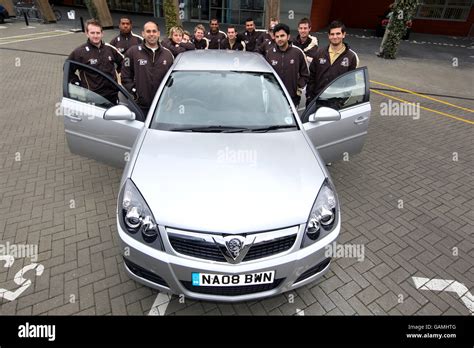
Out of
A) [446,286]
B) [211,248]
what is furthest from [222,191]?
[446,286]

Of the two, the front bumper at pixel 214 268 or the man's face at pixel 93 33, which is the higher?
the man's face at pixel 93 33

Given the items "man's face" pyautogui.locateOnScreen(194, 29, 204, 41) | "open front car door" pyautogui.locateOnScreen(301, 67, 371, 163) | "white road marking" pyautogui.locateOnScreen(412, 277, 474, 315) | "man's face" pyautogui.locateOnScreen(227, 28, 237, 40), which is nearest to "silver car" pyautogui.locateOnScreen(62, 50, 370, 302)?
"open front car door" pyautogui.locateOnScreen(301, 67, 371, 163)

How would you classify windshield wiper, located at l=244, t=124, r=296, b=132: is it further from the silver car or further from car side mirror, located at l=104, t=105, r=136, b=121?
car side mirror, located at l=104, t=105, r=136, b=121

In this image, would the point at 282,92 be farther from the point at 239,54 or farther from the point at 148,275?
the point at 148,275

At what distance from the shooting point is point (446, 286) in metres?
2.82

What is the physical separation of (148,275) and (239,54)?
9.98 feet

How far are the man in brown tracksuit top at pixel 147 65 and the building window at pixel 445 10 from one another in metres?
21.6

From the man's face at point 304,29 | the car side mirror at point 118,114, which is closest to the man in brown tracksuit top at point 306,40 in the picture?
the man's face at point 304,29

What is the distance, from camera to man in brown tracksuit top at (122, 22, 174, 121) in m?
4.32

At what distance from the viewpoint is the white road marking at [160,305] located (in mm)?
2479

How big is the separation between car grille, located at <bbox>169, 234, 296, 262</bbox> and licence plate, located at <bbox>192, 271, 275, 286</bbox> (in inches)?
4.4

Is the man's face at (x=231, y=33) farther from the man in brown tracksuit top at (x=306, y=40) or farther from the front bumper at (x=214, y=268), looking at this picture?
the front bumper at (x=214, y=268)

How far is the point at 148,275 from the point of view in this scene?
7.25 feet
